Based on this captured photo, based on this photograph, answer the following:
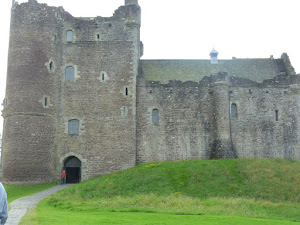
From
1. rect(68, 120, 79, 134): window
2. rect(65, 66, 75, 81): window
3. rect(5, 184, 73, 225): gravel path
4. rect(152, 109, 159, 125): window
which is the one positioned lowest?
rect(5, 184, 73, 225): gravel path

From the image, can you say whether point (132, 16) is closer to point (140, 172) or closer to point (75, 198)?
point (140, 172)

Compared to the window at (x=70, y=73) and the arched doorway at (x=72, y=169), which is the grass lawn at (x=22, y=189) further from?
the window at (x=70, y=73)

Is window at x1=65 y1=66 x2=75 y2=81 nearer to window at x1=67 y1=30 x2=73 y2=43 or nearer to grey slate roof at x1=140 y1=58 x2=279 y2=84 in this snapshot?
window at x1=67 y1=30 x2=73 y2=43

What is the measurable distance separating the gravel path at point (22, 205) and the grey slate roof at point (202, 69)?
15.1 meters

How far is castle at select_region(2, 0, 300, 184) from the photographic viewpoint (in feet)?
100

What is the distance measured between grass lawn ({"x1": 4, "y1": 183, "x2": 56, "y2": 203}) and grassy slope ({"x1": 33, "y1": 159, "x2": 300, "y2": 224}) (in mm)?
3606

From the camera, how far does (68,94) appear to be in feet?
106

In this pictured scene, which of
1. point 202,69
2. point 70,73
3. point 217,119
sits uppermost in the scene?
point 202,69

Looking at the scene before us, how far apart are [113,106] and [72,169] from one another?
629 centimetres

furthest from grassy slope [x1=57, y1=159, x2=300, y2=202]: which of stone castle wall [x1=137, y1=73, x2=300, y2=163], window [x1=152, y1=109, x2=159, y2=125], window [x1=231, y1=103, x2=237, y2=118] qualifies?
window [x1=231, y1=103, x2=237, y2=118]

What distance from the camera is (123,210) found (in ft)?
57.3

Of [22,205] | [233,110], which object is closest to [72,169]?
[22,205]

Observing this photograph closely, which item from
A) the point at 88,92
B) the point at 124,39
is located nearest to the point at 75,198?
the point at 88,92

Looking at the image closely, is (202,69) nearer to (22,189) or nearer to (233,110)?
(233,110)
